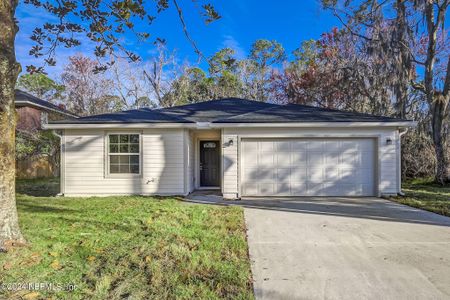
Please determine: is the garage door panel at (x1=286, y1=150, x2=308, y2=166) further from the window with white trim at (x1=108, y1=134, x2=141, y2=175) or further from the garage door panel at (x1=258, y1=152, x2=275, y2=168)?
the window with white trim at (x1=108, y1=134, x2=141, y2=175)

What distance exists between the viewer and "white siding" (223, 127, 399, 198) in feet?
29.0

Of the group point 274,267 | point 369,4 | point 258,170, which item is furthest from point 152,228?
point 369,4

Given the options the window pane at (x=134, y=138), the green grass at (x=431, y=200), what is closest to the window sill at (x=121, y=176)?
the window pane at (x=134, y=138)

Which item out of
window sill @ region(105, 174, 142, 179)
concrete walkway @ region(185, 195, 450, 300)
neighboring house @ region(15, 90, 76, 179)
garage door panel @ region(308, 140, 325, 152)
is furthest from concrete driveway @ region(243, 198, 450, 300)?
neighboring house @ region(15, 90, 76, 179)


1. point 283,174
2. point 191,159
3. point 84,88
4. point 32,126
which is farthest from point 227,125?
point 84,88

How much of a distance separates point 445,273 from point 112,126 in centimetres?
842

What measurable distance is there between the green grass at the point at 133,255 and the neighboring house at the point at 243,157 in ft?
9.37

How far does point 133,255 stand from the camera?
3740 millimetres

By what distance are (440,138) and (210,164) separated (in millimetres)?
9668

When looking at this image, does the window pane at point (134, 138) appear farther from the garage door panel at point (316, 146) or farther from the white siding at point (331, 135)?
the garage door panel at point (316, 146)

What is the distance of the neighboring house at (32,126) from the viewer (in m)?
14.9

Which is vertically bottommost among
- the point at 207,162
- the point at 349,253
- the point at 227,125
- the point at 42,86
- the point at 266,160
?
the point at 349,253

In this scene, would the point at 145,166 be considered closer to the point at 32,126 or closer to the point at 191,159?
the point at 191,159

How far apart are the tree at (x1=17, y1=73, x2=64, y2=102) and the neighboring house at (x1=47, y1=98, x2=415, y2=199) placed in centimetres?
1578
